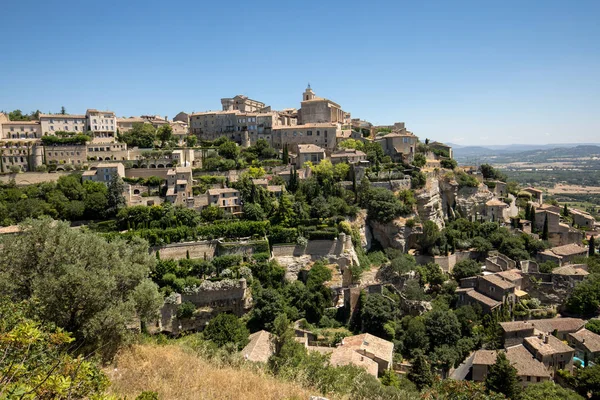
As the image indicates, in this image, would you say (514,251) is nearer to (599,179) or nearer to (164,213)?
(164,213)

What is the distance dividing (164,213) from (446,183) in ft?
95.7

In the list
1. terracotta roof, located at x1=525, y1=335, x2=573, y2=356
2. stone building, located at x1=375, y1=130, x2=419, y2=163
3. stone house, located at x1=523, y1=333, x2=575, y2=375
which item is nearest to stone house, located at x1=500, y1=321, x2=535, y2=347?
terracotta roof, located at x1=525, y1=335, x2=573, y2=356

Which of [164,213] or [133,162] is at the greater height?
[133,162]

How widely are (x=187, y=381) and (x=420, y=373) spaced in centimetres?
1726

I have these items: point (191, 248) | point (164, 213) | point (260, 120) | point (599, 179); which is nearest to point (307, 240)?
point (191, 248)

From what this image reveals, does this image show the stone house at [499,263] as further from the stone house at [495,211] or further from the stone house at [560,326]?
the stone house at [495,211]

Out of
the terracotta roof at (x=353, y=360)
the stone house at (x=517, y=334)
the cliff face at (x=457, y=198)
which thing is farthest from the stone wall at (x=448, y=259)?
the terracotta roof at (x=353, y=360)

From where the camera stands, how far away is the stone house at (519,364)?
22.1 metres

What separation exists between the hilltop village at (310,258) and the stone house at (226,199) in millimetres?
130

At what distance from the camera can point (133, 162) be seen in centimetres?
4122

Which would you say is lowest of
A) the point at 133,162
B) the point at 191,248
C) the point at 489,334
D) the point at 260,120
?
the point at 489,334

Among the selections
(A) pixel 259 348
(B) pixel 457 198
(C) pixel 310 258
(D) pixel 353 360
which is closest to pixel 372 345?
(D) pixel 353 360

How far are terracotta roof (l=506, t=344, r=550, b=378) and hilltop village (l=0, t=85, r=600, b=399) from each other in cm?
13

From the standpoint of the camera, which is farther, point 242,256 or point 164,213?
point 164,213
